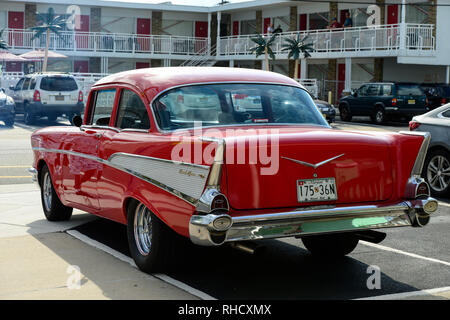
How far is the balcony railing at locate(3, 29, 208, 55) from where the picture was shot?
45.9 metres

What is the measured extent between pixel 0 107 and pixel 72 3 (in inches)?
943

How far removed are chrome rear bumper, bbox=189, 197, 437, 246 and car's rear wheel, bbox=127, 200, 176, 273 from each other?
710 mm

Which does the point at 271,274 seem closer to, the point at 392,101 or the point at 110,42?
the point at 392,101

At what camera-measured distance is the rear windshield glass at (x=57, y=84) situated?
27062 millimetres

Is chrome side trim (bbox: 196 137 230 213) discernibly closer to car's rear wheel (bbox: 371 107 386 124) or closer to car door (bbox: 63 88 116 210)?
car door (bbox: 63 88 116 210)

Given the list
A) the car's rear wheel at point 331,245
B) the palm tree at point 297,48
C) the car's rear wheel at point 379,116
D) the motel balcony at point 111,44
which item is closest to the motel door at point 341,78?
the palm tree at point 297,48

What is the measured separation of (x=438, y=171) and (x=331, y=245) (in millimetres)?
4466

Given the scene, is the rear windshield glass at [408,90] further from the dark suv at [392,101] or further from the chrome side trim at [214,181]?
the chrome side trim at [214,181]

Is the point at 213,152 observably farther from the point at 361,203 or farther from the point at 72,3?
the point at 72,3

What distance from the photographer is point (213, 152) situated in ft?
17.8

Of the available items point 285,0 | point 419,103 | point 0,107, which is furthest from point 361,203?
point 285,0

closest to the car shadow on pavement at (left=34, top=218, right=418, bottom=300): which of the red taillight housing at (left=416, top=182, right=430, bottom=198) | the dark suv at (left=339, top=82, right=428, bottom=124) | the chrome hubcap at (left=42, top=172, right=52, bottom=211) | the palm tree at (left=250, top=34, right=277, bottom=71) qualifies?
the red taillight housing at (left=416, top=182, right=430, bottom=198)
